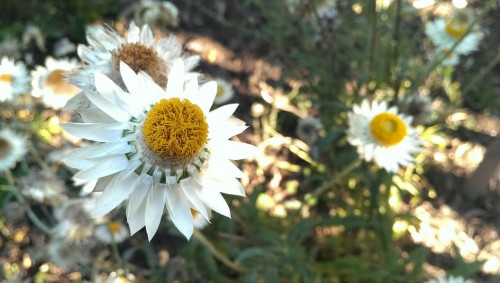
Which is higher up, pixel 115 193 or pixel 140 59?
pixel 140 59

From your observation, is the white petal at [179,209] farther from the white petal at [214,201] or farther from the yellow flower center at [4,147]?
the yellow flower center at [4,147]

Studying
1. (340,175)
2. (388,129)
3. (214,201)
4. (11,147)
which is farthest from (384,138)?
(11,147)

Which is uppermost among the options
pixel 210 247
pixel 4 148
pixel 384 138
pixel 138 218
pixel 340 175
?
pixel 384 138

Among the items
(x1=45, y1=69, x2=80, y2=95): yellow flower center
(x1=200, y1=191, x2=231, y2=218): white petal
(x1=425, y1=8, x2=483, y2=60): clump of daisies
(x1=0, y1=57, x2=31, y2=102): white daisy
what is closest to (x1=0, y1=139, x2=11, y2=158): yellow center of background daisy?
(x1=0, y1=57, x2=31, y2=102): white daisy

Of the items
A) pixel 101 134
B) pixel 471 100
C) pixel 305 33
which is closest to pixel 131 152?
pixel 101 134

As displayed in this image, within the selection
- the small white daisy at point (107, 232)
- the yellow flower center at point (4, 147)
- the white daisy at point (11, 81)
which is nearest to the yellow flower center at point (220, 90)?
the small white daisy at point (107, 232)

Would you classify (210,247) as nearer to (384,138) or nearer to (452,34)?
(384,138)
